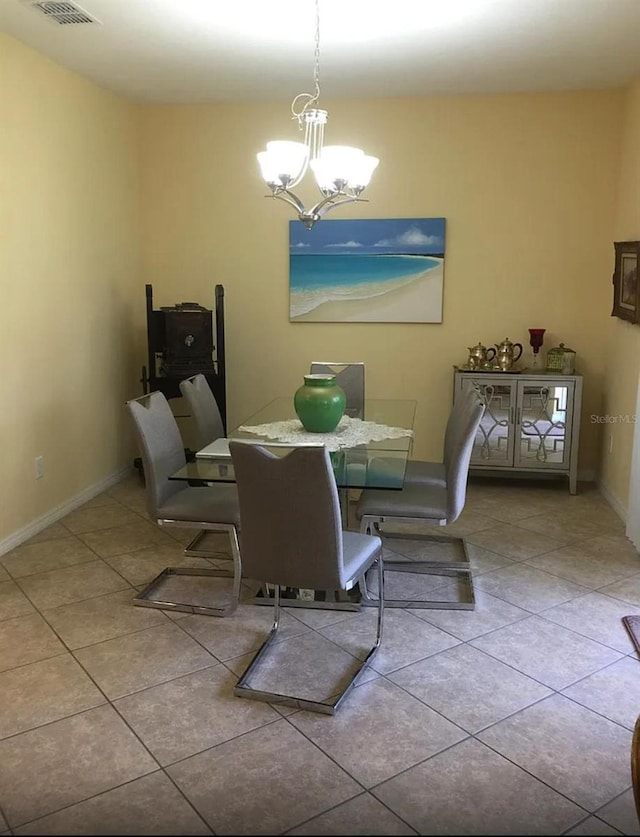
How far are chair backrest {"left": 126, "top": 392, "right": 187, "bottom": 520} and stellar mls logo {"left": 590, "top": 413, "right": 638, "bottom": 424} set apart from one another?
2.55 meters

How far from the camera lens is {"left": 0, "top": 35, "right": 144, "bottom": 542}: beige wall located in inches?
151

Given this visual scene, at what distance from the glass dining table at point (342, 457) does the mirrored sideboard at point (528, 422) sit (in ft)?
4.26

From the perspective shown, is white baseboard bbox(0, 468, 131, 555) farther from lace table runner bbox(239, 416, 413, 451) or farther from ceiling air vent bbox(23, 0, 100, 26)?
ceiling air vent bbox(23, 0, 100, 26)

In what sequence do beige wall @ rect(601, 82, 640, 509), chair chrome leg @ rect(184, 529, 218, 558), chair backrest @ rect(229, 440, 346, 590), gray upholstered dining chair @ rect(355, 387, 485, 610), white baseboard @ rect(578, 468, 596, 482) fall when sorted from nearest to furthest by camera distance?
1. chair backrest @ rect(229, 440, 346, 590)
2. gray upholstered dining chair @ rect(355, 387, 485, 610)
3. chair chrome leg @ rect(184, 529, 218, 558)
4. beige wall @ rect(601, 82, 640, 509)
5. white baseboard @ rect(578, 468, 596, 482)

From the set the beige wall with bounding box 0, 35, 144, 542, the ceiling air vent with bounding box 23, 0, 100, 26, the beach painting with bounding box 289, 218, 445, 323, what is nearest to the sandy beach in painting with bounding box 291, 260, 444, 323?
the beach painting with bounding box 289, 218, 445, 323

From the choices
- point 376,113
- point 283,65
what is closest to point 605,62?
point 376,113

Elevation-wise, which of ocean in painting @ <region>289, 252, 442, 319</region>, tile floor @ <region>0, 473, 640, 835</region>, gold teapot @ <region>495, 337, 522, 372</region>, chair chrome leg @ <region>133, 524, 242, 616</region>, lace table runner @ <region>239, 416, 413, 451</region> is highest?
ocean in painting @ <region>289, 252, 442, 319</region>

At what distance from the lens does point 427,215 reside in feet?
16.7

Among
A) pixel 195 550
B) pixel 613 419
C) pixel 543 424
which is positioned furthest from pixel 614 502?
pixel 195 550

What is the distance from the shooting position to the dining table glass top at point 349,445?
9.73ft

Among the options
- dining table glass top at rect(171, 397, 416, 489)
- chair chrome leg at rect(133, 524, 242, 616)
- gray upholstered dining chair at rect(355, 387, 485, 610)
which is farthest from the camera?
gray upholstered dining chair at rect(355, 387, 485, 610)

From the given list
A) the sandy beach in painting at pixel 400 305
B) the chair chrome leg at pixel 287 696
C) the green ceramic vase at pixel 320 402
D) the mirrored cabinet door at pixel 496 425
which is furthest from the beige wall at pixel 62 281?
the mirrored cabinet door at pixel 496 425

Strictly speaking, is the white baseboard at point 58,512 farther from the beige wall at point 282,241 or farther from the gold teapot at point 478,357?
the gold teapot at point 478,357

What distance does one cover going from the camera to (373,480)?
2893mm
